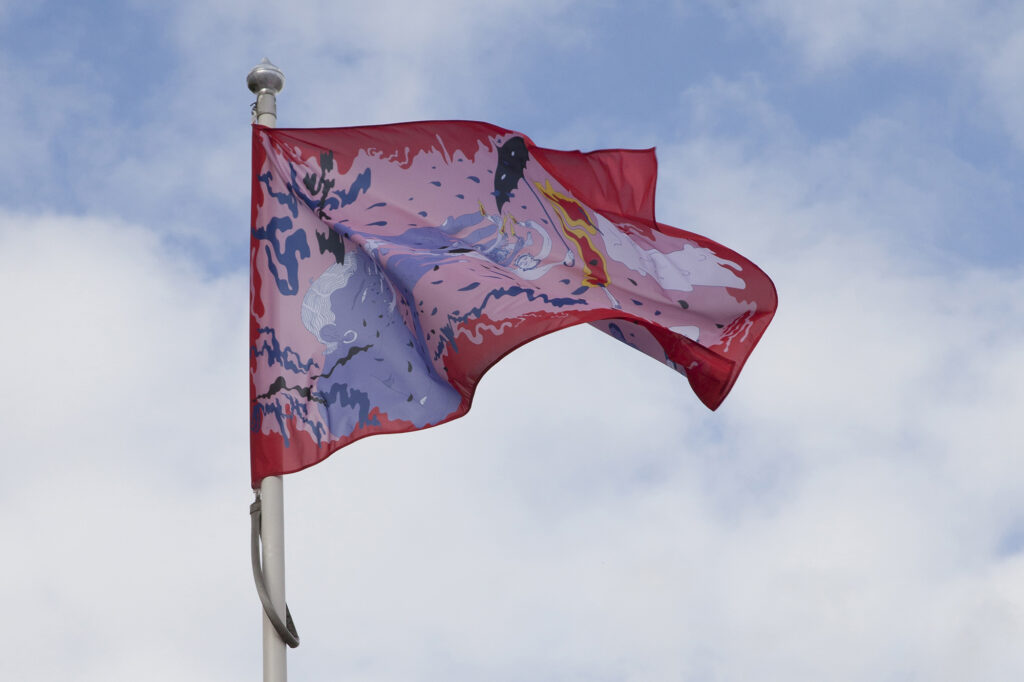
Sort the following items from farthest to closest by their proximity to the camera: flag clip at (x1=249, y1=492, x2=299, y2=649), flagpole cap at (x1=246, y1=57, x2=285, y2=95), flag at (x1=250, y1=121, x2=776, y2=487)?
flagpole cap at (x1=246, y1=57, x2=285, y2=95) < flag at (x1=250, y1=121, x2=776, y2=487) < flag clip at (x1=249, y1=492, x2=299, y2=649)

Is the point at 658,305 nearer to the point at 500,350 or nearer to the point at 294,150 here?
the point at 500,350

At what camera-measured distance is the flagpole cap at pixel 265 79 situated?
11.5 m

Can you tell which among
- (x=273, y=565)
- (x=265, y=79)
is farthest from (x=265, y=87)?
(x=273, y=565)

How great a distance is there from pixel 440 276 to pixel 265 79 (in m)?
2.33

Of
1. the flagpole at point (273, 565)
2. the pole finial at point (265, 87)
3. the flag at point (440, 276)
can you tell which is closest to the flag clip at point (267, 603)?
the flagpole at point (273, 565)

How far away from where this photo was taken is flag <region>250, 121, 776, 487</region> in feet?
35.1

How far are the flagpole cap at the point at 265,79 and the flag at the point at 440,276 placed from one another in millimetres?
388

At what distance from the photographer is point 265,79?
1157 centimetres

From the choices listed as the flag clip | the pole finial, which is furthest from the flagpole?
the pole finial

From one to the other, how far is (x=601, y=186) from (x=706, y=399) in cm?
256

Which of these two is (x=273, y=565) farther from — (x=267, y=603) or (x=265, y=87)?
(x=265, y=87)

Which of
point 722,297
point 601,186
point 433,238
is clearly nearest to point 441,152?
point 433,238

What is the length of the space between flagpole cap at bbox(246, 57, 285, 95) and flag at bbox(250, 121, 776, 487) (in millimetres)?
388

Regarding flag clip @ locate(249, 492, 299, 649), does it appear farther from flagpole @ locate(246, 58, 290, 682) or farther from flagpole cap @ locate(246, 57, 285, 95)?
flagpole cap @ locate(246, 57, 285, 95)
